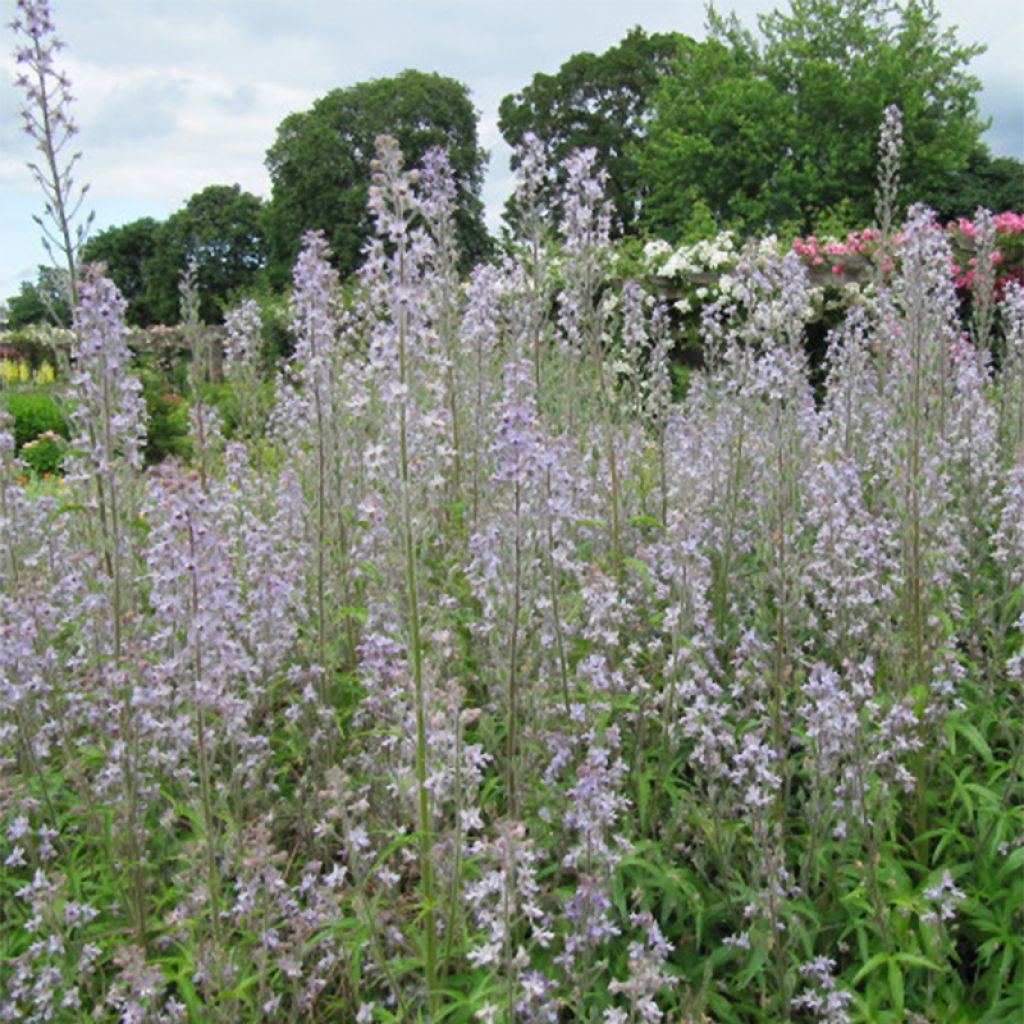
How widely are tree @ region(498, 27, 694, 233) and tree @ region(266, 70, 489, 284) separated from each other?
3436 mm

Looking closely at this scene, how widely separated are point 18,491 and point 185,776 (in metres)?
2.12

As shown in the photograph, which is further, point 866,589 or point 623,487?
point 623,487

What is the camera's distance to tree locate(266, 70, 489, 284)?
45.6 metres

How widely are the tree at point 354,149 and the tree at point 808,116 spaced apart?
38.1 ft

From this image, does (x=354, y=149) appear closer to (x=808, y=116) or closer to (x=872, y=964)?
(x=808, y=116)

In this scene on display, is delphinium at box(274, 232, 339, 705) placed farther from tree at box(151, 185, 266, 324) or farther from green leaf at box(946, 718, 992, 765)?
tree at box(151, 185, 266, 324)

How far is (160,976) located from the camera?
2.89 m

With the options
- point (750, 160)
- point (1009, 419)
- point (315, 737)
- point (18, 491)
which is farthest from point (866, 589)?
point (750, 160)

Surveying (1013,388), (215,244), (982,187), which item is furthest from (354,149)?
(1013,388)

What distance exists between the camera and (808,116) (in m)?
35.2

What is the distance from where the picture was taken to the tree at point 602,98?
148 ft

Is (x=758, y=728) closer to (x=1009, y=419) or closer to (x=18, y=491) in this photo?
(x=18, y=491)

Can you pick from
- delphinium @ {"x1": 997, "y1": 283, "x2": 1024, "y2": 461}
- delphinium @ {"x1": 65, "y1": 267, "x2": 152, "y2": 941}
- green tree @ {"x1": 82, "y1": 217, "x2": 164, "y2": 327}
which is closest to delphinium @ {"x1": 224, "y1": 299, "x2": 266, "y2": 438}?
delphinium @ {"x1": 65, "y1": 267, "x2": 152, "y2": 941}

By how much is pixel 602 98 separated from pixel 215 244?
2888 cm
